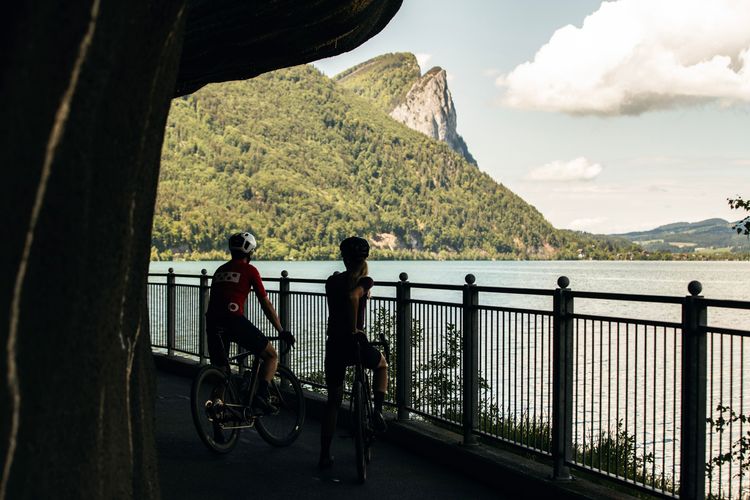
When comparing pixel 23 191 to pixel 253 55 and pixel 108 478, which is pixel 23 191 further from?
→ pixel 253 55

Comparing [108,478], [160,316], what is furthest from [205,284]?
[108,478]

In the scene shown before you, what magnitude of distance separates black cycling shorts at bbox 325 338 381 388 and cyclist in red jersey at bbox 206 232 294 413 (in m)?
0.90

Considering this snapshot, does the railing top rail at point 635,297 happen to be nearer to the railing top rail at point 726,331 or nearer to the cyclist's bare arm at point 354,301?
the railing top rail at point 726,331

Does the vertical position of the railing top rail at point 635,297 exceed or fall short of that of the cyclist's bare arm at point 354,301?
it exceeds it

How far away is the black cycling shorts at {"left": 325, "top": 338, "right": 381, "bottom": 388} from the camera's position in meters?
8.45

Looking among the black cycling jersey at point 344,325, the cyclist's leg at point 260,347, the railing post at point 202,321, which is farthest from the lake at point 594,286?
the black cycling jersey at point 344,325

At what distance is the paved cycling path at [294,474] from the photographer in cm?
775

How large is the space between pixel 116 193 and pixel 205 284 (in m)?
12.0

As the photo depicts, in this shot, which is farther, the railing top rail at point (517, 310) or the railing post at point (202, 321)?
the railing post at point (202, 321)

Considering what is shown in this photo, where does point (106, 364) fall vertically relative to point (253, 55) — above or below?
below

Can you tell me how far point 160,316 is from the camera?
1794cm

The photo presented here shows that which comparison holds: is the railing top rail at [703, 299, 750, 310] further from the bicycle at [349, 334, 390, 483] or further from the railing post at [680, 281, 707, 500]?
the bicycle at [349, 334, 390, 483]

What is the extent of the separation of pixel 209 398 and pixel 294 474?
142cm

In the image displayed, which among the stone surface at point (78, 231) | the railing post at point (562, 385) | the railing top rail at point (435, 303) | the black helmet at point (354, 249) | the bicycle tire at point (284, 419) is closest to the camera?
the stone surface at point (78, 231)
